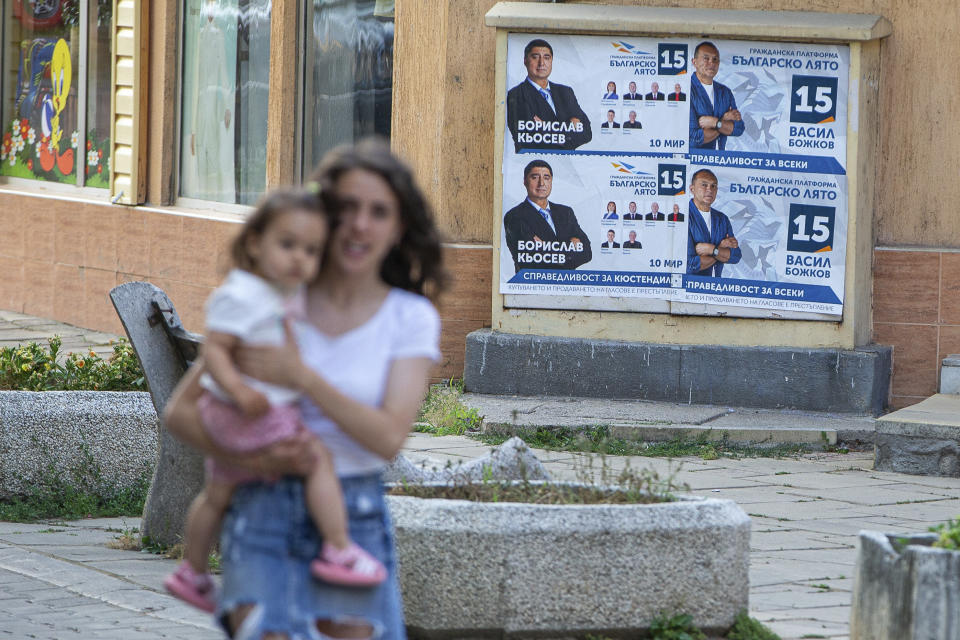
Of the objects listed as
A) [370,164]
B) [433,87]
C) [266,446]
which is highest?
[433,87]

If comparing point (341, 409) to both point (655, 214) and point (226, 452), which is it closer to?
point (226, 452)

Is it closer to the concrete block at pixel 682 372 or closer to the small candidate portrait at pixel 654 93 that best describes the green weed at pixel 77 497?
the concrete block at pixel 682 372

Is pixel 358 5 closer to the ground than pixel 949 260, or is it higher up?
higher up

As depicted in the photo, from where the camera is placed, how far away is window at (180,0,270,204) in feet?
41.2

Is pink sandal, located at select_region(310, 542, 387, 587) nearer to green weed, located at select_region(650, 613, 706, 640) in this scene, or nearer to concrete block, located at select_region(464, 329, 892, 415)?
green weed, located at select_region(650, 613, 706, 640)

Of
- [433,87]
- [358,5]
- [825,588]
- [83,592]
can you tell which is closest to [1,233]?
[358,5]

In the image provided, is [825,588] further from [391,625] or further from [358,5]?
[358,5]

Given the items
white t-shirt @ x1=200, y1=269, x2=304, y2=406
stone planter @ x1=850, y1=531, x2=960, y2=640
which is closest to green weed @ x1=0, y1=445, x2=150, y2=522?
stone planter @ x1=850, y1=531, x2=960, y2=640

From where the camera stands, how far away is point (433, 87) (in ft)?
34.4

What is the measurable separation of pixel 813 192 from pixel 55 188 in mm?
8094

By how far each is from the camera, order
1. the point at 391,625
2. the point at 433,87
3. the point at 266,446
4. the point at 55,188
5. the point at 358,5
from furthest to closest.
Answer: the point at 55,188 < the point at 358,5 < the point at 433,87 < the point at 391,625 < the point at 266,446

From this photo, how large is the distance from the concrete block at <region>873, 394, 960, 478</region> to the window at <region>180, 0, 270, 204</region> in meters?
6.02

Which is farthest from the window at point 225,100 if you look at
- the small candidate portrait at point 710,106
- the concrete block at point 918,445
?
the concrete block at point 918,445

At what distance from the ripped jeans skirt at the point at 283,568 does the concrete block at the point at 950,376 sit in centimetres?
699
